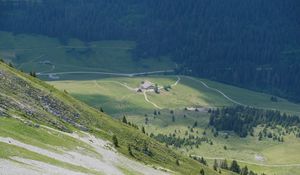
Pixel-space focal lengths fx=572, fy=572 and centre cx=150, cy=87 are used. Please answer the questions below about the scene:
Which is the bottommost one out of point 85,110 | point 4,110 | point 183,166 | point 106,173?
point 183,166

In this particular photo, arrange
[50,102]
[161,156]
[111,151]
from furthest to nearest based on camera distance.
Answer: [161,156], [50,102], [111,151]

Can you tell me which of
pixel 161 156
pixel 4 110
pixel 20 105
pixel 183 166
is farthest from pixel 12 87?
pixel 183 166

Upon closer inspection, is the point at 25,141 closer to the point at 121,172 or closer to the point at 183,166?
the point at 121,172

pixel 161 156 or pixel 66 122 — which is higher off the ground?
pixel 66 122

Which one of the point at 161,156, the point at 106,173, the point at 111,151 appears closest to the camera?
the point at 106,173

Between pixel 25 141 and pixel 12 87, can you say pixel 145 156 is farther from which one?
pixel 25 141

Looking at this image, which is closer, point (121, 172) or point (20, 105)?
point (121, 172)
